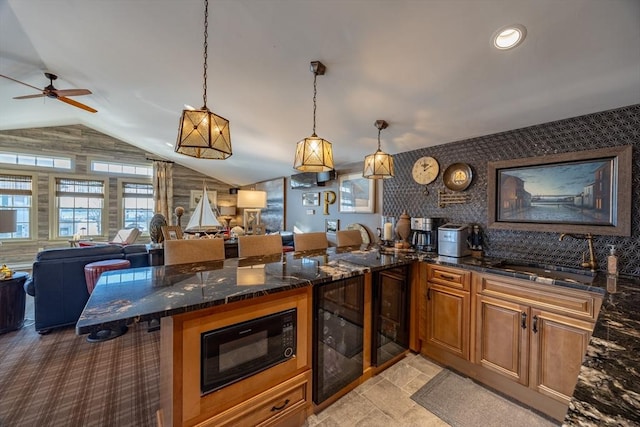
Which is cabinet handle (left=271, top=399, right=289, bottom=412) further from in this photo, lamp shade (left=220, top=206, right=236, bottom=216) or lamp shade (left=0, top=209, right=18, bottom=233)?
lamp shade (left=220, top=206, right=236, bottom=216)

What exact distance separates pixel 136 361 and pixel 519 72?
3924mm

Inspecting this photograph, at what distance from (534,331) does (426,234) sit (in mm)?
1284

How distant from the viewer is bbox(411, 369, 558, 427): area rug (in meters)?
1.68

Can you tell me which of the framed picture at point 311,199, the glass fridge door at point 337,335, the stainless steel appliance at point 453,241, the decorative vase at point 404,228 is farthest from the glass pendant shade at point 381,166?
the framed picture at point 311,199

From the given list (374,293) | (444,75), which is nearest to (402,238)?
(374,293)

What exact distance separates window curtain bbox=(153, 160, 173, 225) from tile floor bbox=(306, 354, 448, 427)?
7070mm

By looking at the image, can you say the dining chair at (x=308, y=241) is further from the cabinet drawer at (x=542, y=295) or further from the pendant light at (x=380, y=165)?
the cabinet drawer at (x=542, y=295)

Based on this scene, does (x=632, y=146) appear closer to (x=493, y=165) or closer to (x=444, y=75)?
(x=493, y=165)

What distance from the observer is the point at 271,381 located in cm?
143

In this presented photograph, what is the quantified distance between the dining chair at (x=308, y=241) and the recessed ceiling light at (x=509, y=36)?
2.21 metres

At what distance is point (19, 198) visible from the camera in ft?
18.2

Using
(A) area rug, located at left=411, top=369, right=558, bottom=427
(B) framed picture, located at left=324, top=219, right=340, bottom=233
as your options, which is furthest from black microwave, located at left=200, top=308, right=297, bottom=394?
(B) framed picture, located at left=324, top=219, right=340, bottom=233

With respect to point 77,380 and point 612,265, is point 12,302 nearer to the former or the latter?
point 77,380

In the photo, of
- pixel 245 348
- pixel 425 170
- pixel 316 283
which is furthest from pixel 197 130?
pixel 425 170
